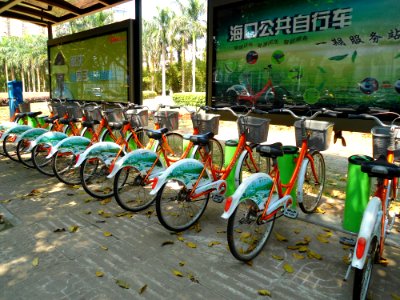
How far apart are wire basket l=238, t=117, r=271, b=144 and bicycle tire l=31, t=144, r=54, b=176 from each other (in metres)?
3.29

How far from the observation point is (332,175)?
19.9 ft

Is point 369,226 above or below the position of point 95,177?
above

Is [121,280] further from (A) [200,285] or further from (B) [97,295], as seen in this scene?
(A) [200,285]

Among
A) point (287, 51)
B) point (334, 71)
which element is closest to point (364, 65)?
point (334, 71)

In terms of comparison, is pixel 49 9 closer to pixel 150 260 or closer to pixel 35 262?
pixel 35 262

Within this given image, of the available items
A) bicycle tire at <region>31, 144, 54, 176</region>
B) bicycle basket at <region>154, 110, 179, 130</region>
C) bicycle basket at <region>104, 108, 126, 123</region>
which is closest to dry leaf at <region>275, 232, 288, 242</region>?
bicycle basket at <region>154, 110, 179, 130</region>

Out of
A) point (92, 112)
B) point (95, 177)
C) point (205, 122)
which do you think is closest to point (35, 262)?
point (95, 177)

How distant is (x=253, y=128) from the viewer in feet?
13.9

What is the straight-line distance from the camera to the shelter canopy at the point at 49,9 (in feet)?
A: 26.4

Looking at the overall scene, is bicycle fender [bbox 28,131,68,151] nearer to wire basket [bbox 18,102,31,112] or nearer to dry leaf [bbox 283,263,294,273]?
dry leaf [bbox 283,263,294,273]

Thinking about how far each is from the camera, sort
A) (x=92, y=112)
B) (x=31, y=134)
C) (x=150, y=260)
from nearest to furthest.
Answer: (x=150, y=260) → (x=31, y=134) → (x=92, y=112)

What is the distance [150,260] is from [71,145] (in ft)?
8.47

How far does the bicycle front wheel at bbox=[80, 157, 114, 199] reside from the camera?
15.0 ft

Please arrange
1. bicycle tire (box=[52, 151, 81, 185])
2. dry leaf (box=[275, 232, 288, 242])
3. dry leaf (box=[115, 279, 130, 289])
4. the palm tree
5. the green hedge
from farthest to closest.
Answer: the palm tree
the green hedge
bicycle tire (box=[52, 151, 81, 185])
dry leaf (box=[275, 232, 288, 242])
dry leaf (box=[115, 279, 130, 289])
